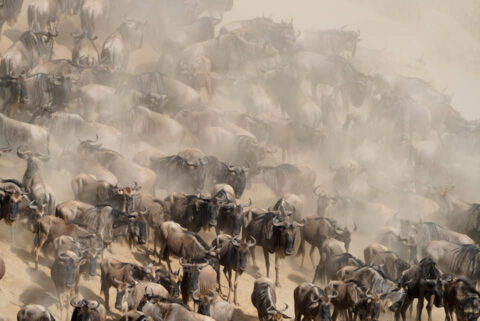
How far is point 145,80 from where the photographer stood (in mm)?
30422

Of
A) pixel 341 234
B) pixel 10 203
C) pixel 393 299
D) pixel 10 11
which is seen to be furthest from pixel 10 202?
pixel 10 11

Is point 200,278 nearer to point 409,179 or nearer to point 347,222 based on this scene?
point 347,222

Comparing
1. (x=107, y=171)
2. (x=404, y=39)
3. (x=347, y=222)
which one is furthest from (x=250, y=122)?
(x=404, y=39)

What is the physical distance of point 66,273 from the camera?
56.1 ft

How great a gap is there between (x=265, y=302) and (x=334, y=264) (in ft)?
13.8

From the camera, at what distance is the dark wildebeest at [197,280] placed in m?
18.2

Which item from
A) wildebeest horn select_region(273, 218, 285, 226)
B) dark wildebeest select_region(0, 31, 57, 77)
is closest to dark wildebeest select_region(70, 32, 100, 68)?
dark wildebeest select_region(0, 31, 57, 77)

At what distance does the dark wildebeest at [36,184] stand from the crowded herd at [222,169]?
6 cm

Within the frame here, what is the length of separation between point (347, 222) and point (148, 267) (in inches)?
430

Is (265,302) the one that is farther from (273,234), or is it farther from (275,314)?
(273,234)

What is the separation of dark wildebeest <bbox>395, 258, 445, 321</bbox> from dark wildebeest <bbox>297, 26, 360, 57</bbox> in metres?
20.4

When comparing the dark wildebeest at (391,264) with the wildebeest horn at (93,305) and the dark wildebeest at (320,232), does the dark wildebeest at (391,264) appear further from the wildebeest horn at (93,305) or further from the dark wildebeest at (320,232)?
the wildebeest horn at (93,305)

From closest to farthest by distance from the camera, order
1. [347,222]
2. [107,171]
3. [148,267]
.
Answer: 1. [148,267]
2. [107,171]
3. [347,222]

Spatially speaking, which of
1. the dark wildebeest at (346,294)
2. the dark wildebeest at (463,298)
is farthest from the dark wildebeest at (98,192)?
the dark wildebeest at (463,298)
